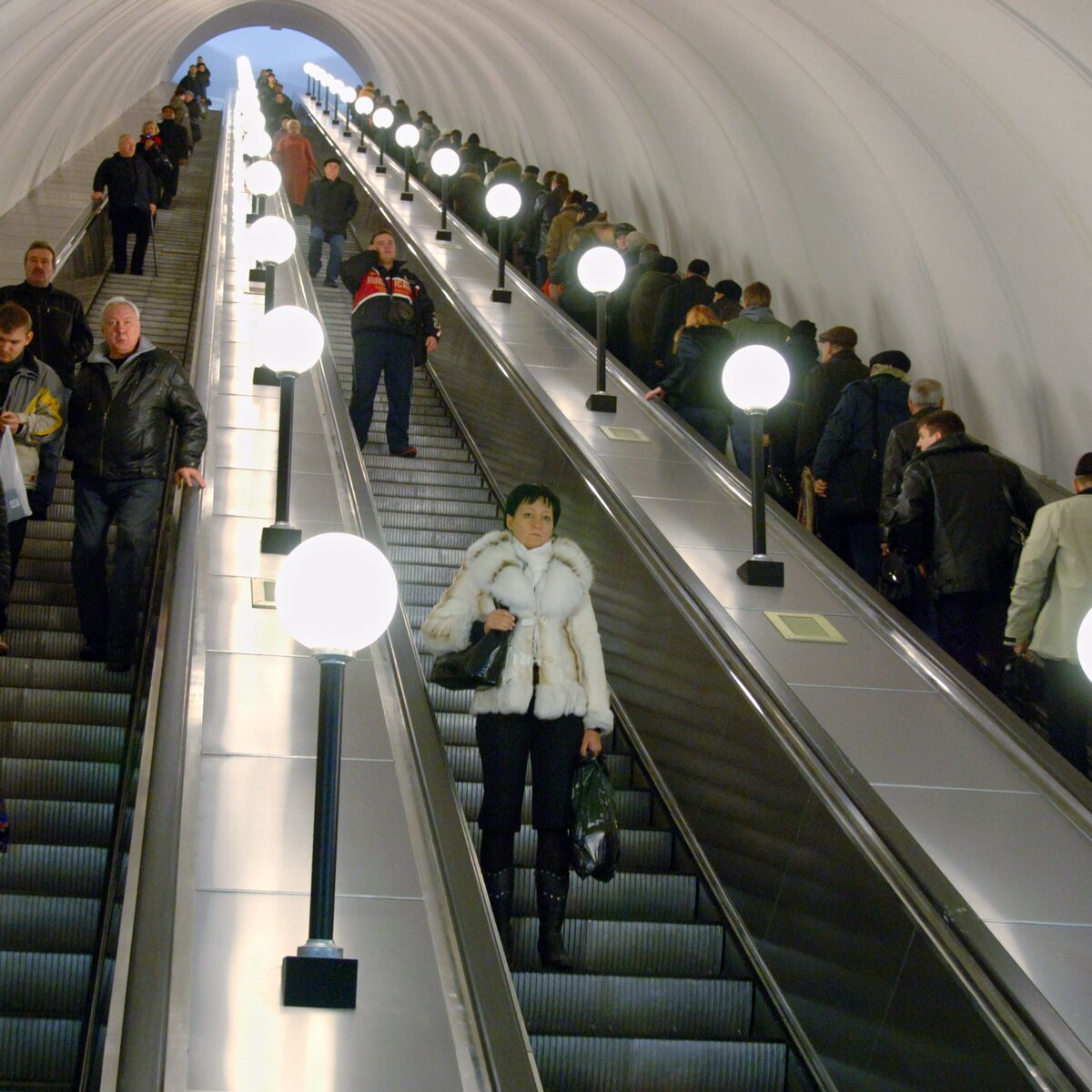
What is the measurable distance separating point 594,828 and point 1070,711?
8.03 ft

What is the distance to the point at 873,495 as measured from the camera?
347 inches

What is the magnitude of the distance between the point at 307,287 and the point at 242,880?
10.7 meters

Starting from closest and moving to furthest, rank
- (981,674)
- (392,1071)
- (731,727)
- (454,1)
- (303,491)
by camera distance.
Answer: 1. (392,1071)
2. (731,727)
3. (981,674)
4. (303,491)
5. (454,1)

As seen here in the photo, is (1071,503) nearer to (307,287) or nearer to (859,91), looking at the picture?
(859,91)

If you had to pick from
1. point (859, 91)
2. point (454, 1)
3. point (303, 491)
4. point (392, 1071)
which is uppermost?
point (454, 1)

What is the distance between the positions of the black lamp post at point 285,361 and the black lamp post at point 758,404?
2022 mm

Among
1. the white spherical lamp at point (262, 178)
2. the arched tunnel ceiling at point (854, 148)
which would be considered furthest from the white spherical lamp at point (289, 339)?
the white spherical lamp at point (262, 178)

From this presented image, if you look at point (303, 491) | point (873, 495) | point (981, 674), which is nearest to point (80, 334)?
point (303, 491)

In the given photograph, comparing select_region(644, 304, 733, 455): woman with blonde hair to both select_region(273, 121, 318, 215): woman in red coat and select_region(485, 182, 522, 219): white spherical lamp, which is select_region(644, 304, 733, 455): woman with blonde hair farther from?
select_region(273, 121, 318, 215): woman in red coat

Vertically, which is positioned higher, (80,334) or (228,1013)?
(80,334)

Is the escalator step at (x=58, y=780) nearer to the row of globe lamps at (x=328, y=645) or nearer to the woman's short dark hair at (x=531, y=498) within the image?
the woman's short dark hair at (x=531, y=498)

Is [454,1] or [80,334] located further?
[454,1]

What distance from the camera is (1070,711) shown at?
21.2ft

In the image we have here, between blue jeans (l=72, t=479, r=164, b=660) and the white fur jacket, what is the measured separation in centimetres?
221
